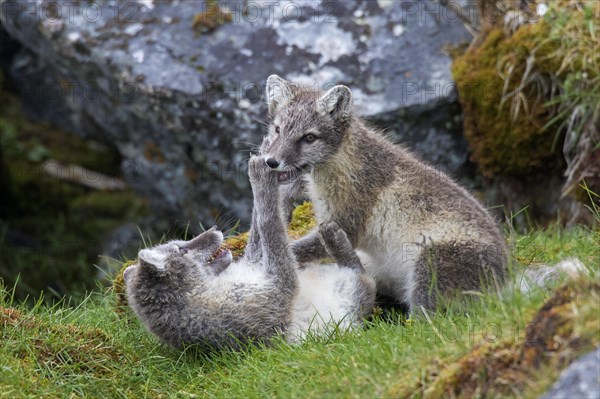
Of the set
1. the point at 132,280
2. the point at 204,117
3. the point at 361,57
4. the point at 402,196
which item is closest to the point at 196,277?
the point at 132,280

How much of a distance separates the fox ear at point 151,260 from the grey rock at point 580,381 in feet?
9.05

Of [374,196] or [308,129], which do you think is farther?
[374,196]

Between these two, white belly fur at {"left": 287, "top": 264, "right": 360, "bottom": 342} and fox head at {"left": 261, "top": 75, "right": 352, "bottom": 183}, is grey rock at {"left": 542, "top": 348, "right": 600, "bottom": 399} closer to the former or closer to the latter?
white belly fur at {"left": 287, "top": 264, "right": 360, "bottom": 342}

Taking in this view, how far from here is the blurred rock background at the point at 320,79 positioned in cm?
787

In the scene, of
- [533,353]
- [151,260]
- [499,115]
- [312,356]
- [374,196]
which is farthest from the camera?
[499,115]

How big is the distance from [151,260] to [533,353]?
8.53 feet

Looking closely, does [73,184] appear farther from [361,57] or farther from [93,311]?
[93,311]

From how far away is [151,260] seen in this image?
5.25 metres

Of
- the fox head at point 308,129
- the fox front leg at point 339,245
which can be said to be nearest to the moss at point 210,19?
the fox head at point 308,129

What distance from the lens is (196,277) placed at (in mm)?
5449

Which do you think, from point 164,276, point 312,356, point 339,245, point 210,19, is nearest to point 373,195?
point 339,245

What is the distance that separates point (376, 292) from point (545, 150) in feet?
9.16

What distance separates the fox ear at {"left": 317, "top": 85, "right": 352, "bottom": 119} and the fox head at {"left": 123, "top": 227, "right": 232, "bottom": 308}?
1.46 m

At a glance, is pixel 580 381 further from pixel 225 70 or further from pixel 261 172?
pixel 225 70
